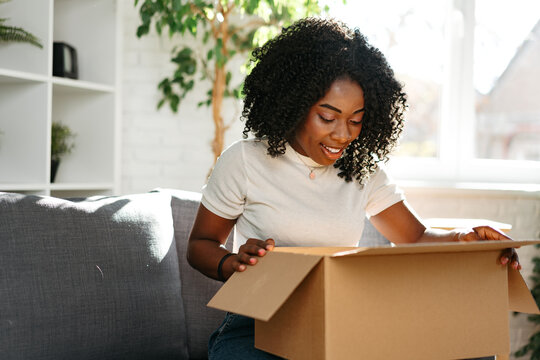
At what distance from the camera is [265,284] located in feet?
3.25

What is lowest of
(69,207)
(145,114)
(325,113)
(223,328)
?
(223,328)

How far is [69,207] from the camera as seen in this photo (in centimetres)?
154

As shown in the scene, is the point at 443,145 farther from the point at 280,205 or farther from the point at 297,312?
the point at 297,312

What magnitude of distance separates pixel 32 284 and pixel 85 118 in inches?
56.6

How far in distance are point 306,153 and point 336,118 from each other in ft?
0.43

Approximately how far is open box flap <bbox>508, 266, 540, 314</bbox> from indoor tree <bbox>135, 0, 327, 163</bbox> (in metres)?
1.54

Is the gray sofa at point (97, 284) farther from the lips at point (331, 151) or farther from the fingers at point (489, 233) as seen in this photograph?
the fingers at point (489, 233)

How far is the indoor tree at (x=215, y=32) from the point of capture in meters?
2.54

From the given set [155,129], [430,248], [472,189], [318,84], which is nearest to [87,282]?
[318,84]

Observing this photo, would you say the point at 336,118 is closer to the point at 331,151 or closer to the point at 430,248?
the point at 331,151

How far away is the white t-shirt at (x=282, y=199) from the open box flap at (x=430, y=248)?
417 millimetres

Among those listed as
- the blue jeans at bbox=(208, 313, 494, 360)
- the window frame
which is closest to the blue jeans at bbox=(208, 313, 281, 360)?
the blue jeans at bbox=(208, 313, 494, 360)

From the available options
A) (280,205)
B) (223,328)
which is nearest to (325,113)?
(280,205)

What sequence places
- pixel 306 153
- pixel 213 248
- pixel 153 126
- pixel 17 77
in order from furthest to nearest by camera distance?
pixel 153 126 → pixel 17 77 → pixel 306 153 → pixel 213 248
